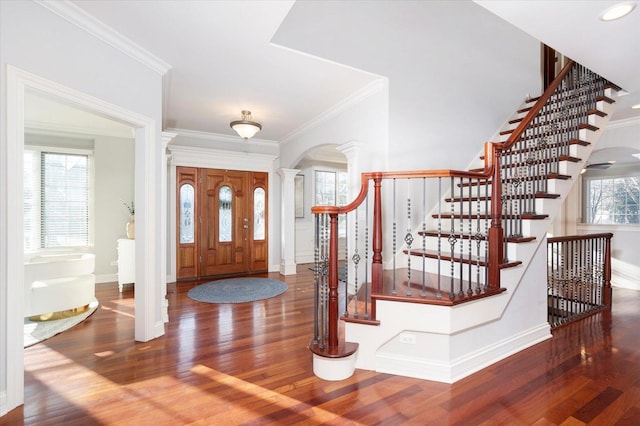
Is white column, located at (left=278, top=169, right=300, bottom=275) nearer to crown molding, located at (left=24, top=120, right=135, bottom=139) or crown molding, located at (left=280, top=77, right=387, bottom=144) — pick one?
crown molding, located at (left=280, top=77, right=387, bottom=144)

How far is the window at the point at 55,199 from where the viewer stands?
4.93 meters

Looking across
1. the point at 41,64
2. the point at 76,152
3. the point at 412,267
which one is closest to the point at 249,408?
the point at 412,267

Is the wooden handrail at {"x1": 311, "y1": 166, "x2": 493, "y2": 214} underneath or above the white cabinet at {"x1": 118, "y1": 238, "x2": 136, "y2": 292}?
above

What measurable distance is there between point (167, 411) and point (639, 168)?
30.0 feet

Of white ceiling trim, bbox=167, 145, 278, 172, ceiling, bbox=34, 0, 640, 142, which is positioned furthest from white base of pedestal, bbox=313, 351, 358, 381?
white ceiling trim, bbox=167, 145, 278, 172

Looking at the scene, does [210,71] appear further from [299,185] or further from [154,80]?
[299,185]

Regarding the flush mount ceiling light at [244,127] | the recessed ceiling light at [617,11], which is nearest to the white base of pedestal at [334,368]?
the recessed ceiling light at [617,11]

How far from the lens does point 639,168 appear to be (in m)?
6.34

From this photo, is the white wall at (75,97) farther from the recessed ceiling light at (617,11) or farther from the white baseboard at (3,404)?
the recessed ceiling light at (617,11)

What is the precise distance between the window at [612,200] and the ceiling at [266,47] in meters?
2.75

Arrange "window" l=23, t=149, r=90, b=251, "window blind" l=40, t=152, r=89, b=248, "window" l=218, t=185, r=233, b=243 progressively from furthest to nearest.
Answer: "window" l=218, t=185, r=233, b=243
"window blind" l=40, t=152, r=89, b=248
"window" l=23, t=149, r=90, b=251

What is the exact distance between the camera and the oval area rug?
443cm

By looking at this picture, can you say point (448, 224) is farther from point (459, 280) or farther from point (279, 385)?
point (279, 385)

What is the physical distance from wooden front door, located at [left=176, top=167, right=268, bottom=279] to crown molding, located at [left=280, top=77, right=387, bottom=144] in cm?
172
